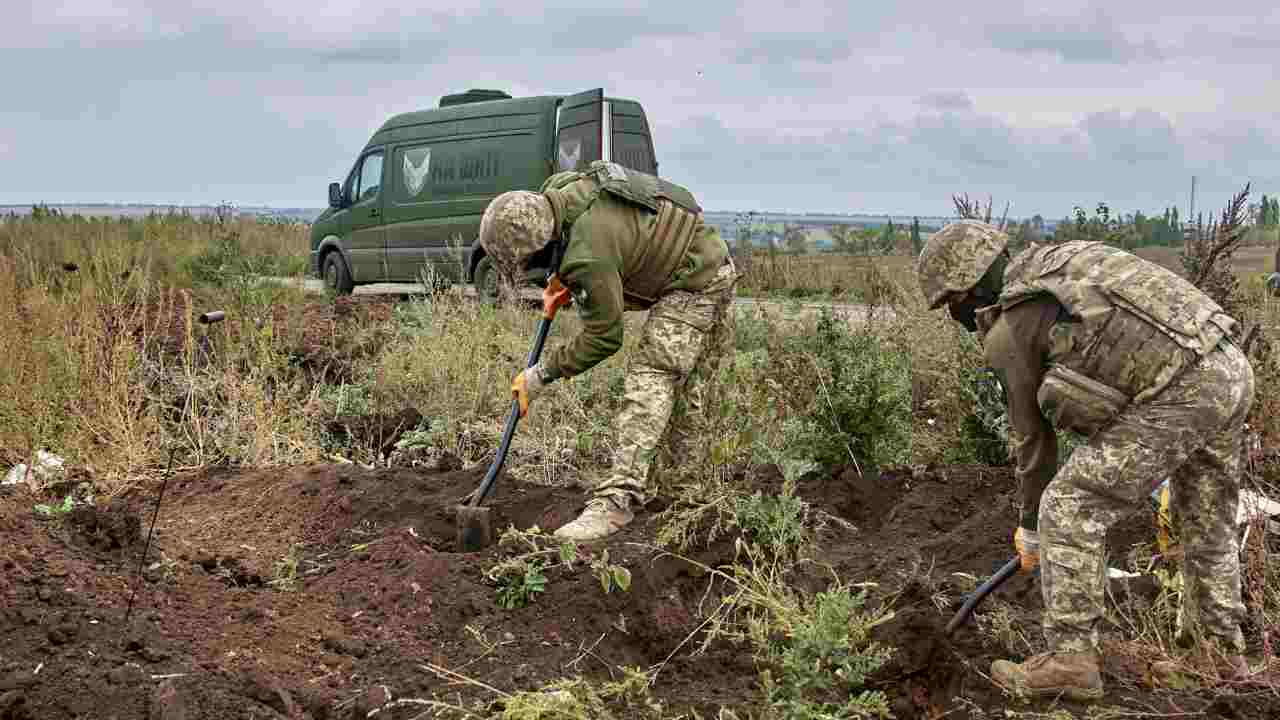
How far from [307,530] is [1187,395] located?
12.5ft

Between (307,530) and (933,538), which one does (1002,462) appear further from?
(307,530)

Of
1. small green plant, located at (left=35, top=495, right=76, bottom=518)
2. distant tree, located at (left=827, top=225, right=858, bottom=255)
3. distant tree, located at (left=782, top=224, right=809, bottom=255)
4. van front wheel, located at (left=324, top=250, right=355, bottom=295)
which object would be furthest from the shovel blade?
distant tree, located at (left=782, top=224, right=809, bottom=255)

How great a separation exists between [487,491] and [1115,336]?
296 centimetres

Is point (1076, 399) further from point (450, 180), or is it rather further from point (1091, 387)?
point (450, 180)

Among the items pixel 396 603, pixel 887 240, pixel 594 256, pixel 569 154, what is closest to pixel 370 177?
pixel 569 154

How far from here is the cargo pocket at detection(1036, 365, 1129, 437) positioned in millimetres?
4000

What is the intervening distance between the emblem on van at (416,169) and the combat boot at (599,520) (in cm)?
1013

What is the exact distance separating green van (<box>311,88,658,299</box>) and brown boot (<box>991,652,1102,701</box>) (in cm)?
893

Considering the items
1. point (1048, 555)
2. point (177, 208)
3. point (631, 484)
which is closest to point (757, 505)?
point (631, 484)

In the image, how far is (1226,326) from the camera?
13.3 ft

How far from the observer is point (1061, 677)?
414 centimetres

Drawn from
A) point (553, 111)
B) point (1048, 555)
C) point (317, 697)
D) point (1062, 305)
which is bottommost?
point (317, 697)

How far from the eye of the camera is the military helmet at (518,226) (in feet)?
18.3

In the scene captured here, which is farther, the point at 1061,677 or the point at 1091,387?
the point at 1061,677
